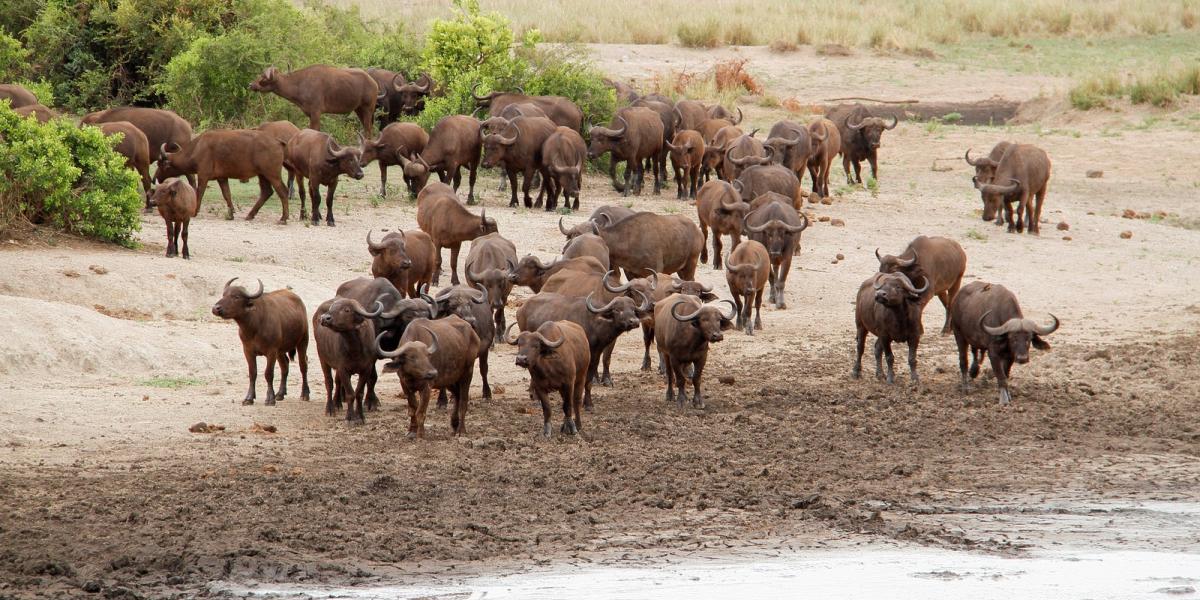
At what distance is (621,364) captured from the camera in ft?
49.6

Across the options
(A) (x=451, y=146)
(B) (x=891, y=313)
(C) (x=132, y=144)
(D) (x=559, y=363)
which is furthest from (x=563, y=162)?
(D) (x=559, y=363)

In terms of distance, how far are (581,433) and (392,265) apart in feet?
13.2

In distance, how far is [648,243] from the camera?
54.6 feet

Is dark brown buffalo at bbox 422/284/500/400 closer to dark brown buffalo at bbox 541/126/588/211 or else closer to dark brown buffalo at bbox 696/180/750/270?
dark brown buffalo at bbox 696/180/750/270

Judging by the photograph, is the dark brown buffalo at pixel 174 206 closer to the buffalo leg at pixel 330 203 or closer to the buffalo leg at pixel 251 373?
the buffalo leg at pixel 330 203

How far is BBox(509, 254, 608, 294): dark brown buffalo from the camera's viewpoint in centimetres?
1462

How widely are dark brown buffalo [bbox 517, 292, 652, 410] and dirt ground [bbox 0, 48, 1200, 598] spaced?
559 mm

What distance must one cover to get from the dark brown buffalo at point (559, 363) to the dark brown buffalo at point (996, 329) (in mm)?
3648

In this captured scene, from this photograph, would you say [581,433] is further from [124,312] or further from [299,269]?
[299,269]

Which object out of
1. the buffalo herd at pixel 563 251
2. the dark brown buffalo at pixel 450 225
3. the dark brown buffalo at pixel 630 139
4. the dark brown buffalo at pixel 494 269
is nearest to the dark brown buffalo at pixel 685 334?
the buffalo herd at pixel 563 251

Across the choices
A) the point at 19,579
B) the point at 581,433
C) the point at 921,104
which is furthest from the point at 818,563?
the point at 921,104

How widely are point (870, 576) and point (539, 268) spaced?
22.5ft

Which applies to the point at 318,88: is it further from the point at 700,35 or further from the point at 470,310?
the point at 700,35

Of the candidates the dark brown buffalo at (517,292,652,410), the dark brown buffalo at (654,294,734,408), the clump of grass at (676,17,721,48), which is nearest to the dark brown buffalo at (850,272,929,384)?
the dark brown buffalo at (654,294,734,408)
